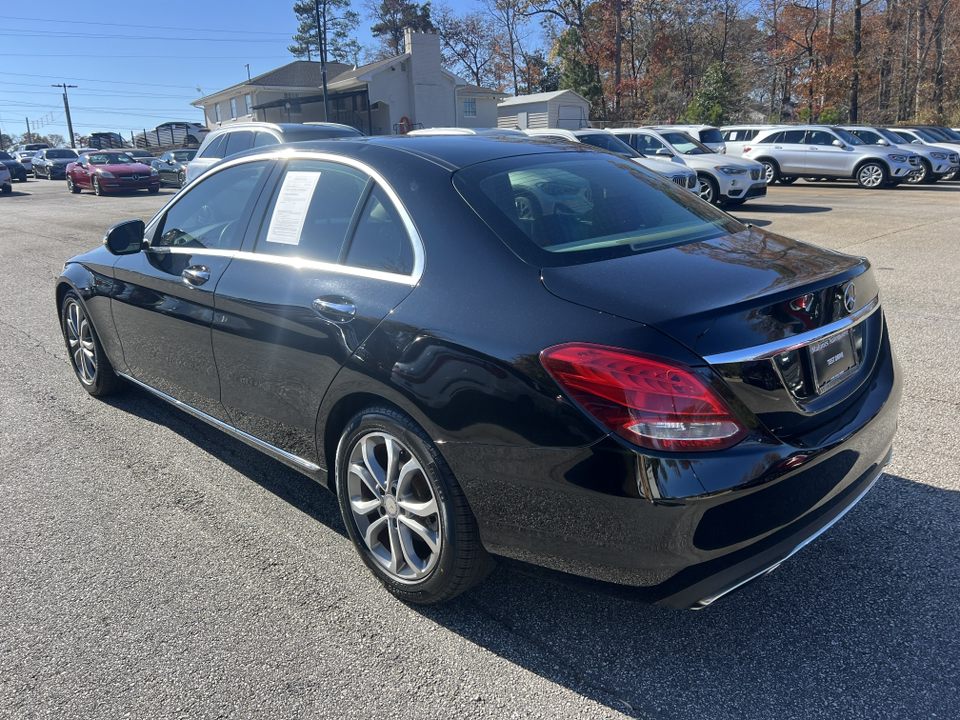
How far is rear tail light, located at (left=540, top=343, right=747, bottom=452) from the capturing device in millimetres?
2096

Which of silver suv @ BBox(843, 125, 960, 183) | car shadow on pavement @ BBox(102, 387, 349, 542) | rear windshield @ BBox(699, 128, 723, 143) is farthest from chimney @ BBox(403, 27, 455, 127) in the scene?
car shadow on pavement @ BBox(102, 387, 349, 542)

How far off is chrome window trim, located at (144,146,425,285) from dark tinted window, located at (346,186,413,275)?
0.8 inches

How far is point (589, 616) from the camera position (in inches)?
108

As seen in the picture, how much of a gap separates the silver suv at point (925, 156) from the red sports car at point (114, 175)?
2247cm

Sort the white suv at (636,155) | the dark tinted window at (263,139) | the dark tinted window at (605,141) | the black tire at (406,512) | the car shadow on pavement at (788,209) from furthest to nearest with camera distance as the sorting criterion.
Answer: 1. the car shadow on pavement at (788,209)
2. the dark tinted window at (605,141)
3. the white suv at (636,155)
4. the dark tinted window at (263,139)
5. the black tire at (406,512)

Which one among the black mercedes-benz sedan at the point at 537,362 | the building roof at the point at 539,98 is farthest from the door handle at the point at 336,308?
the building roof at the point at 539,98

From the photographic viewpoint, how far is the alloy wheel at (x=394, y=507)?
268cm

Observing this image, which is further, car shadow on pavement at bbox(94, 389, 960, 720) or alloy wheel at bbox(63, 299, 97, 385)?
alloy wheel at bbox(63, 299, 97, 385)

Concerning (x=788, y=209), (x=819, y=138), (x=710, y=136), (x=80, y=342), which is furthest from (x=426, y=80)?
(x=80, y=342)

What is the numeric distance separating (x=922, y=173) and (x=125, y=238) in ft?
73.8

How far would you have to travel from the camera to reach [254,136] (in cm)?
1210

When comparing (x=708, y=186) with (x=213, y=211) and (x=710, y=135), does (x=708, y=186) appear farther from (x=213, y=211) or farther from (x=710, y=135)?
(x=213, y=211)

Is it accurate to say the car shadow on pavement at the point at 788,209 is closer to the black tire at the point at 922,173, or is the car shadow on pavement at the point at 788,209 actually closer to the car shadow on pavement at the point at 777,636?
the black tire at the point at 922,173

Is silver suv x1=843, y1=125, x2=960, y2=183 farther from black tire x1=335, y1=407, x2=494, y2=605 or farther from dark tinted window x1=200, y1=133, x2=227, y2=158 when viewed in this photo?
black tire x1=335, y1=407, x2=494, y2=605
